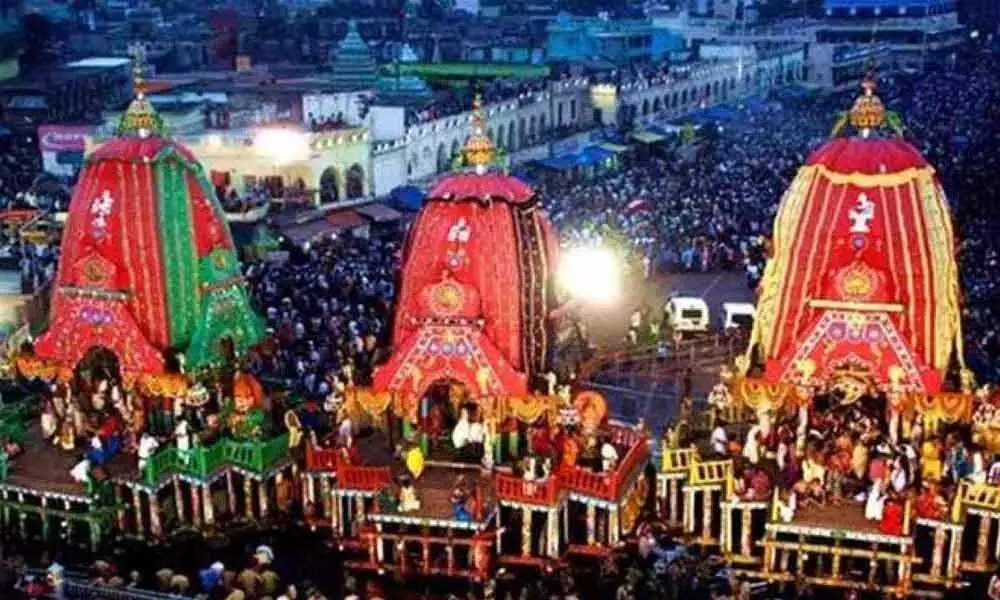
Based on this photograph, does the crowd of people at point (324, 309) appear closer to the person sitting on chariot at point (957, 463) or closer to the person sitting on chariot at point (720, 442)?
the person sitting on chariot at point (720, 442)

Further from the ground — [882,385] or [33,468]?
[882,385]

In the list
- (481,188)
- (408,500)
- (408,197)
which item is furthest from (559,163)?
(408,500)

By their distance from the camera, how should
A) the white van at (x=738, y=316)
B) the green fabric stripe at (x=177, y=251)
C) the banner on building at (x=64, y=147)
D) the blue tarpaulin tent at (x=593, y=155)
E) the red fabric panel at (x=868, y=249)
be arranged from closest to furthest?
the red fabric panel at (x=868, y=249)
the green fabric stripe at (x=177, y=251)
the white van at (x=738, y=316)
the banner on building at (x=64, y=147)
the blue tarpaulin tent at (x=593, y=155)

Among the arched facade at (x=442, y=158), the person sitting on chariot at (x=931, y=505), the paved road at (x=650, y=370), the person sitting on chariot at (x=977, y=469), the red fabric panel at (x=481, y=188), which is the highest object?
the red fabric panel at (x=481, y=188)

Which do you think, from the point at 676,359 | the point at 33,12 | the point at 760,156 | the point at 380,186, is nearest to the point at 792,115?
the point at 760,156

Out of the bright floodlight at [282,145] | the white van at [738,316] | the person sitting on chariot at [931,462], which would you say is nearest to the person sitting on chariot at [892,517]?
the person sitting on chariot at [931,462]

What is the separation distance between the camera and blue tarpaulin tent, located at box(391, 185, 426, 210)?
47.7 meters

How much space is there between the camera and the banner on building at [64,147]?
174 feet

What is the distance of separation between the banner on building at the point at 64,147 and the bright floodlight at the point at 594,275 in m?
25.2

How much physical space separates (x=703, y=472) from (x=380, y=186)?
104 ft

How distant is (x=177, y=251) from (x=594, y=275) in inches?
616

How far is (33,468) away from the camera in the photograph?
2234cm

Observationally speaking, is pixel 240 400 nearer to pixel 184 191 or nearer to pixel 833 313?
pixel 184 191

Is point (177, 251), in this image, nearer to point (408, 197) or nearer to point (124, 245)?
point (124, 245)
